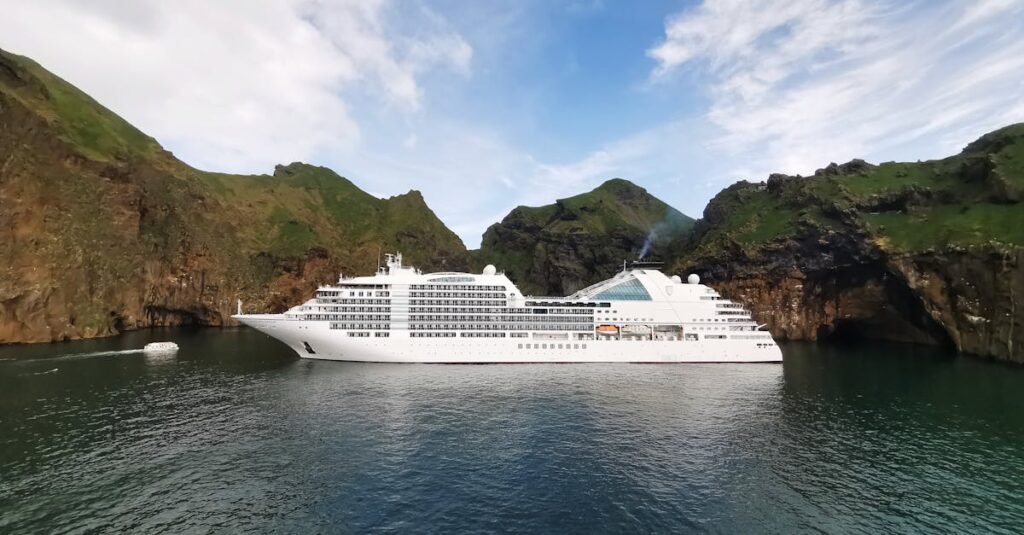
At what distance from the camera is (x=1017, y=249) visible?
65.6 metres

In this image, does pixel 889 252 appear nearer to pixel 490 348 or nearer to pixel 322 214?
pixel 490 348

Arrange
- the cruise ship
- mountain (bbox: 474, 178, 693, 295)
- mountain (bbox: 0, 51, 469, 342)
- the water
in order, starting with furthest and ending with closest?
1. mountain (bbox: 474, 178, 693, 295)
2. mountain (bbox: 0, 51, 469, 342)
3. the cruise ship
4. the water

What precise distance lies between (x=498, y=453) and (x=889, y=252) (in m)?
85.8

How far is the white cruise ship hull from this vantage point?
59.8m

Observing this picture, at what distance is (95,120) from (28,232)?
4888 centimetres

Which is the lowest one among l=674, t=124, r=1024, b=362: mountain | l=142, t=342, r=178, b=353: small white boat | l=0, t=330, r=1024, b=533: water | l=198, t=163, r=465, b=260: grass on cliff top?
l=0, t=330, r=1024, b=533: water

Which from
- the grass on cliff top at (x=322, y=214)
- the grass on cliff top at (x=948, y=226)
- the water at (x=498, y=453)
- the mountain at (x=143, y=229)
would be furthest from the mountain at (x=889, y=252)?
the mountain at (x=143, y=229)

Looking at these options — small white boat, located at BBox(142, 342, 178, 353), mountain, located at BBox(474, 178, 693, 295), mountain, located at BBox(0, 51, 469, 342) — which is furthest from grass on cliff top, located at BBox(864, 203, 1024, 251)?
mountain, located at BBox(0, 51, 469, 342)

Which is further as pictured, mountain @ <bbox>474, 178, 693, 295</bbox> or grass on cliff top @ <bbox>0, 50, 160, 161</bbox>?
mountain @ <bbox>474, 178, 693, 295</bbox>

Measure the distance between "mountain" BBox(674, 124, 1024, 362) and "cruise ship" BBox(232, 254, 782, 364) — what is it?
113ft

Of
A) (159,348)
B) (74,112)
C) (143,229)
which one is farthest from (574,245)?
(74,112)

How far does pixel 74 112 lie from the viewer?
105375 mm

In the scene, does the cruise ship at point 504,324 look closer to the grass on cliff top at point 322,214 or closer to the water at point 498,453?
the water at point 498,453

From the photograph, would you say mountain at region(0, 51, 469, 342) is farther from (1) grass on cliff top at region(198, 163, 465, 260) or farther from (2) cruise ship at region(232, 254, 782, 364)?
(2) cruise ship at region(232, 254, 782, 364)
